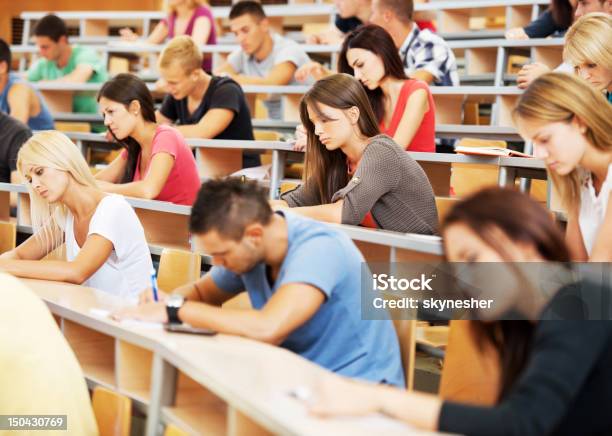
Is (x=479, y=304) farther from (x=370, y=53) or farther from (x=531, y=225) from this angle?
(x=370, y=53)

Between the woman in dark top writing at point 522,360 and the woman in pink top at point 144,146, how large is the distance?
7.44 feet

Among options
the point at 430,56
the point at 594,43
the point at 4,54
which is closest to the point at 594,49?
the point at 594,43

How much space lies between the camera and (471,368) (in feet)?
6.39

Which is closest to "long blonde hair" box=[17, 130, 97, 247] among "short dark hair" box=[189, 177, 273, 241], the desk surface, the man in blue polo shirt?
the man in blue polo shirt

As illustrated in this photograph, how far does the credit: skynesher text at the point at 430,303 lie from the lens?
1.86 metres

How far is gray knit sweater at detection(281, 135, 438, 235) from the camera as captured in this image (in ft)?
9.18

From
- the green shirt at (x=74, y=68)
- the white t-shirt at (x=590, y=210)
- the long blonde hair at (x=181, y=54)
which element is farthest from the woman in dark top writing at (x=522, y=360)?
the green shirt at (x=74, y=68)

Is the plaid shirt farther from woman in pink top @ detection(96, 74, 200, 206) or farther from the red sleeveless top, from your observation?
woman in pink top @ detection(96, 74, 200, 206)

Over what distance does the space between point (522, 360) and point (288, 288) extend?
569 mm

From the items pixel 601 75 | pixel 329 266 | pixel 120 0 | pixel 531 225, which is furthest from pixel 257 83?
pixel 120 0

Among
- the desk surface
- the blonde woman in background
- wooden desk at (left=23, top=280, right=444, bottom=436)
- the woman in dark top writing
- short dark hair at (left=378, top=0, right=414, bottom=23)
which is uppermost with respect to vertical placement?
short dark hair at (left=378, top=0, right=414, bottom=23)

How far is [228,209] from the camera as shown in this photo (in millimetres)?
1860

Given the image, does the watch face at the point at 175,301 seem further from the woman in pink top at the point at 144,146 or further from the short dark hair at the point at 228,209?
the woman in pink top at the point at 144,146

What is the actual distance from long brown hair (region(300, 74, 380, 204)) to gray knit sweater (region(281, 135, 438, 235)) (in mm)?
123
